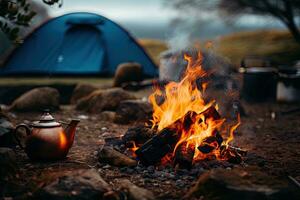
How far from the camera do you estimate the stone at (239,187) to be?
3768 mm

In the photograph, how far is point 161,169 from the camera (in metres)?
4.86

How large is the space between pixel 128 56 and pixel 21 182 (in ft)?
26.4

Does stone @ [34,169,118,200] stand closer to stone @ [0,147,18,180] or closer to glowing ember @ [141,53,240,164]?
stone @ [0,147,18,180]

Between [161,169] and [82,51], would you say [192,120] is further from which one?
[82,51]

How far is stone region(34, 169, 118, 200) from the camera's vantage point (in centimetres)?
388

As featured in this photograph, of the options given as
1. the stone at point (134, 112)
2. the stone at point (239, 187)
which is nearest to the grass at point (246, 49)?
the stone at point (134, 112)

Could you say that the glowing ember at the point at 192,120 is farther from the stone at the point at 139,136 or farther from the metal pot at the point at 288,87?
the metal pot at the point at 288,87

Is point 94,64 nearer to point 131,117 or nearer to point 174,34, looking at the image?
point 174,34

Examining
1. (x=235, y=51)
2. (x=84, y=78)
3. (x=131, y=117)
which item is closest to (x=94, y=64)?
(x=84, y=78)

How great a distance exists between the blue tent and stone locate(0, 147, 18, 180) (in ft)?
24.0

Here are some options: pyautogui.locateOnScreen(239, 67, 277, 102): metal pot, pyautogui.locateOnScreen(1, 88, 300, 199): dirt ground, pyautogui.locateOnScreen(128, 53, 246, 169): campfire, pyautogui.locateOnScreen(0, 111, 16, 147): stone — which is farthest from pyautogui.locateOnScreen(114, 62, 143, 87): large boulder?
pyautogui.locateOnScreen(0, 111, 16, 147): stone

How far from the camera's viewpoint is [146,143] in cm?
505

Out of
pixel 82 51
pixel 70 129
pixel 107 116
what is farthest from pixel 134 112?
pixel 82 51

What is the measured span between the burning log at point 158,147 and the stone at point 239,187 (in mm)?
910
